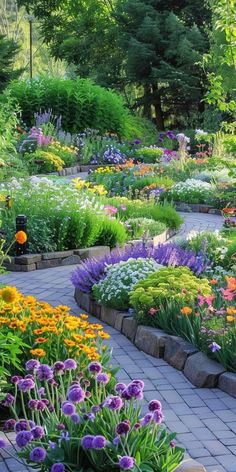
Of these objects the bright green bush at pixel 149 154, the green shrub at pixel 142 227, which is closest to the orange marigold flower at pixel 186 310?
the green shrub at pixel 142 227

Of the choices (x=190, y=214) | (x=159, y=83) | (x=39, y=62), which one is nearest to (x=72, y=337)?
(x=190, y=214)

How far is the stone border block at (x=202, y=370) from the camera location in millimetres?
4922

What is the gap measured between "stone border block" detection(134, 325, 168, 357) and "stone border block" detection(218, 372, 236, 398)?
0.69m

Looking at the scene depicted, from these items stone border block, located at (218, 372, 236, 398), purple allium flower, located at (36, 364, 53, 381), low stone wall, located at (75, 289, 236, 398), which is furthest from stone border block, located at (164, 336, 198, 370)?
purple allium flower, located at (36, 364, 53, 381)

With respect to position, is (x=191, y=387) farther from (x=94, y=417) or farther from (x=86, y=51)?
(x=86, y=51)

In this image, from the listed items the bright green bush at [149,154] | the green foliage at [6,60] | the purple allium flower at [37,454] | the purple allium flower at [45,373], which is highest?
the green foliage at [6,60]

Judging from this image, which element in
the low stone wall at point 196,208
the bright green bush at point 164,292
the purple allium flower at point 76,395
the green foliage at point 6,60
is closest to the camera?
the purple allium flower at point 76,395

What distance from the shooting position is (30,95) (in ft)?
63.4

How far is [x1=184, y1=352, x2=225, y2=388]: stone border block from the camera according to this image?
4922mm

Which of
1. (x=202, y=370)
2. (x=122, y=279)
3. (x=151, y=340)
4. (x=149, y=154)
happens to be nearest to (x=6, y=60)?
(x=149, y=154)

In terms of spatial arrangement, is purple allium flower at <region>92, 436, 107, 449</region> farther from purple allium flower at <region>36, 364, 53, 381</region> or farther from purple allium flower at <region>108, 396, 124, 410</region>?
purple allium flower at <region>36, 364, 53, 381</region>

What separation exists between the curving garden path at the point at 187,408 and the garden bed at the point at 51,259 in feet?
5.99

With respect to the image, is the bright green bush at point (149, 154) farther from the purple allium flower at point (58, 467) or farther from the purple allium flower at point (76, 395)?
the purple allium flower at point (58, 467)

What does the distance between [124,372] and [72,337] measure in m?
0.81
